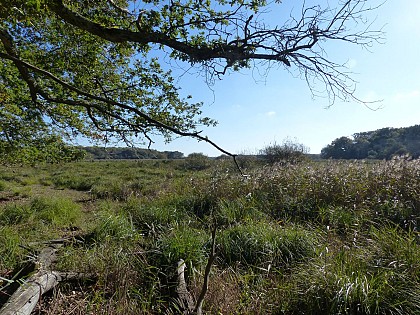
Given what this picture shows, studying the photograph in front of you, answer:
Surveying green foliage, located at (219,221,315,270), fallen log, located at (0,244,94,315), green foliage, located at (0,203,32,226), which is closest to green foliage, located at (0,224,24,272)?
fallen log, located at (0,244,94,315)

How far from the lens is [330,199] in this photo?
19.8ft

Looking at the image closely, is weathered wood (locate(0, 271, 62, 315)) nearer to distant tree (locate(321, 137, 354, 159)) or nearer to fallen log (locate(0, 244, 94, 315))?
fallen log (locate(0, 244, 94, 315))

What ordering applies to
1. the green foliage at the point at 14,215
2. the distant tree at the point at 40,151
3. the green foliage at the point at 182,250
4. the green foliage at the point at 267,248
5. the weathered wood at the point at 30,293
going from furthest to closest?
the distant tree at the point at 40,151
the green foliage at the point at 14,215
the green foliage at the point at 267,248
the green foliage at the point at 182,250
the weathered wood at the point at 30,293

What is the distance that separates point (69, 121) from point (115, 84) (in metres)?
1.60

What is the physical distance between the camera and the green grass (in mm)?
2551

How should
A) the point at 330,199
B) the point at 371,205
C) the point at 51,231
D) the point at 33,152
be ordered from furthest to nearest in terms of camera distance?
1. the point at 33,152
2. the point at 330,199
3. the point at 371,205
4. the point at 51,231

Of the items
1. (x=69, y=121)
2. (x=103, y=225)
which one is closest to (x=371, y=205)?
(x=103, y=225)

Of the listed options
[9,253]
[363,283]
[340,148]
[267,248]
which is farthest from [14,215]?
[340,148]

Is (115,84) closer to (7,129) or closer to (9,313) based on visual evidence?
(7,129)

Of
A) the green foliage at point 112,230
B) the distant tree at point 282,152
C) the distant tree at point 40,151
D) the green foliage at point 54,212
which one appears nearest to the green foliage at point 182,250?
the green foliage at point 112,230

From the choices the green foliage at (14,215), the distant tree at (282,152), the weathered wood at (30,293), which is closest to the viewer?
the weathered wood at (30,293)

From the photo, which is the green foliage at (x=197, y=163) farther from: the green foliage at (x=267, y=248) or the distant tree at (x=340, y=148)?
the green foliage at (x=267, y=248)

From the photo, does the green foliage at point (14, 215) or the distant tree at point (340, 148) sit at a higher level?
the distant tree at point (340, 148)

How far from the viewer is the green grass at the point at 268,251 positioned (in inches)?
100
